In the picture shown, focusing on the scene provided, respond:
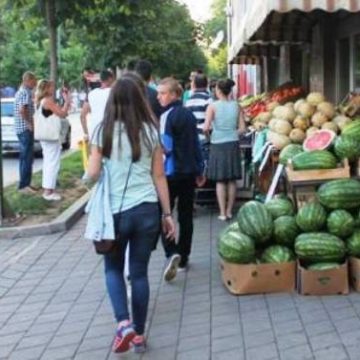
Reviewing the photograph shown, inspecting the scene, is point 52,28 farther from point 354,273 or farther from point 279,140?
point 354,273

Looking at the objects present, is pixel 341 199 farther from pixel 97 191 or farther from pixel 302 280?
pixel 97 191

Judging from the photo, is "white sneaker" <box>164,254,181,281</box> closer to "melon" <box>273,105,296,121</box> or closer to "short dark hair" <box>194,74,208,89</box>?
"melon" <box>273,105,296,121</box>

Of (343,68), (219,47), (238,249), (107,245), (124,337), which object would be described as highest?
(219,47)

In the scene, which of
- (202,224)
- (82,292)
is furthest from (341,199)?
(202,224)

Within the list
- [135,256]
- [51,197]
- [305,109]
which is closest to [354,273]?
[135,256]

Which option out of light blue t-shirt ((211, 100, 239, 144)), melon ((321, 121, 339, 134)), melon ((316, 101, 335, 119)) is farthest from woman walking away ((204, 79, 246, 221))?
melon ((321, 121, 339, 134))

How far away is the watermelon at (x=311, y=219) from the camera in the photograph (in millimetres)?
6418

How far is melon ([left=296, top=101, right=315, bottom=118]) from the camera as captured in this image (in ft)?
29.1

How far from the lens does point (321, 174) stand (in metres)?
6.91

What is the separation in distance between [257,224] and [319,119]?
100 inches

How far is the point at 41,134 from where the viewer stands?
1097 centimetres

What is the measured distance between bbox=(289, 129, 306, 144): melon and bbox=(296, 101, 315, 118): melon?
31 cm

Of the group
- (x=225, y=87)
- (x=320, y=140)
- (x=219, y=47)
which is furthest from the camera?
(x=219, y=47)

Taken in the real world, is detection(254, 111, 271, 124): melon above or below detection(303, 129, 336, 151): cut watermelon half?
above
